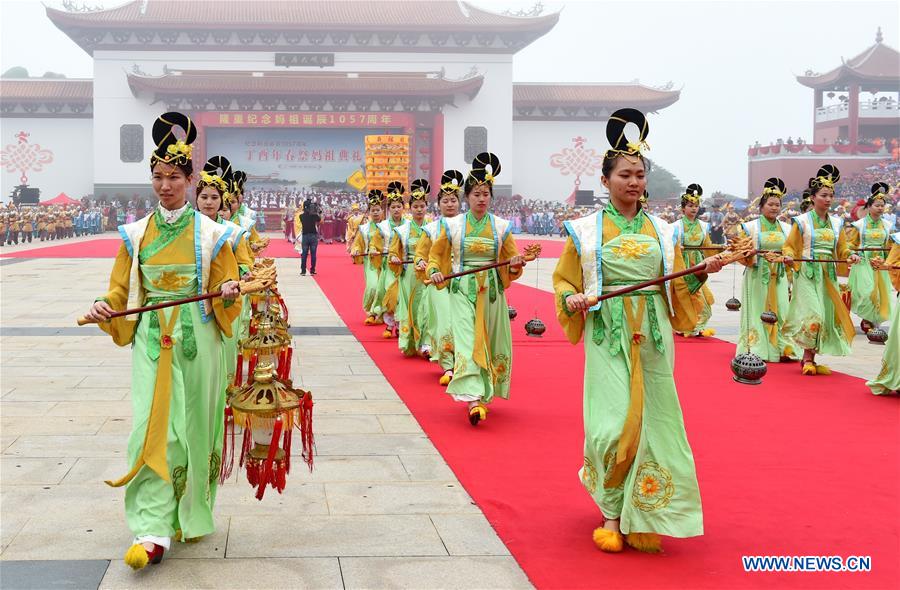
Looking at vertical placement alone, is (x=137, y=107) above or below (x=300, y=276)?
above

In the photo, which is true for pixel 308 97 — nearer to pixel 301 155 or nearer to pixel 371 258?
pixel 301 155

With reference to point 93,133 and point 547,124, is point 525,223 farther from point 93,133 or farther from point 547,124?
point 93,133

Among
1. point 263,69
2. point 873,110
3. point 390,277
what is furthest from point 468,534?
point 873,110

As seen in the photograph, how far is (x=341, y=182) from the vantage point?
43.2 m

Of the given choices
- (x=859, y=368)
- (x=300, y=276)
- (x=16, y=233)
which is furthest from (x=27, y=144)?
(x=859, y=368)

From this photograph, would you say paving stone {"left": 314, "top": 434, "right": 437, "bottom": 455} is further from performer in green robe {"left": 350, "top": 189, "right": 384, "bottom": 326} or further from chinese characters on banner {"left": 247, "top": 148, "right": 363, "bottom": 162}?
chinese characters on banner {"left": 247, "top": 148, "right": 363, "bottom": 162}

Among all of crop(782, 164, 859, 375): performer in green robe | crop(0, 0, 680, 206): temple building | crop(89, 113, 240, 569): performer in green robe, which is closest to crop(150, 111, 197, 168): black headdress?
crop(89, 113, 240, 569): performer in green robe

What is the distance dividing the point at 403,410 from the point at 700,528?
2938 mm

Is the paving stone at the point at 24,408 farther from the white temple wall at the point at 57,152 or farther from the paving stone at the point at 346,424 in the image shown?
the white temple wall at the point at 57,152

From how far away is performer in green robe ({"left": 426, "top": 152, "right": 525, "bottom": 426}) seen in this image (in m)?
6.05

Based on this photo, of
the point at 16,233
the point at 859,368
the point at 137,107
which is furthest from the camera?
the point at 137,107

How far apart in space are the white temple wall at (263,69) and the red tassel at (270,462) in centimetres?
3953

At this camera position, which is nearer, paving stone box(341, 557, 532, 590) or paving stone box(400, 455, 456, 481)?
paving stone box(341, 557, 532, 590)

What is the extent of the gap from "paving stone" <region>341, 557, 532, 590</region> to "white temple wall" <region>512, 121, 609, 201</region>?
1674 inches
